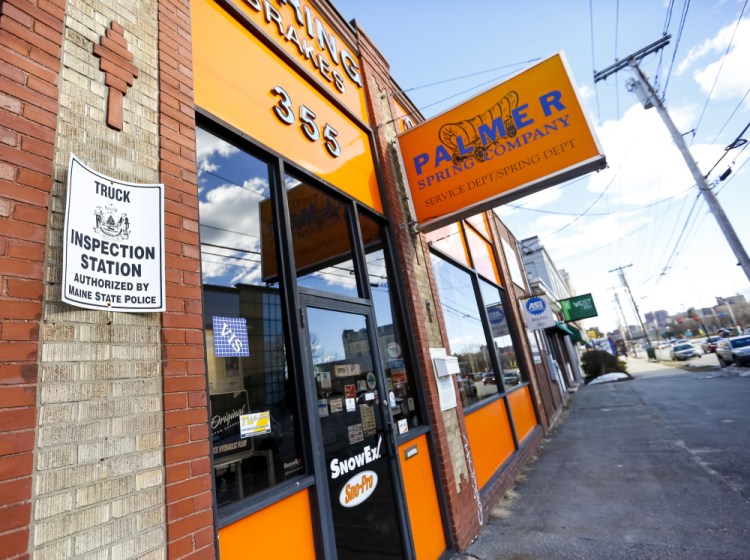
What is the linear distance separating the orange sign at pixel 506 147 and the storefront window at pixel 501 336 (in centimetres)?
384

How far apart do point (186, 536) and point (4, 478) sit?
81 centimetres

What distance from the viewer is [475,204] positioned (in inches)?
180

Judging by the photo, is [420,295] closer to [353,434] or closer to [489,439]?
[353,434]

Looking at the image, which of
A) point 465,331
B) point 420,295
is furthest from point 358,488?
point 465,331

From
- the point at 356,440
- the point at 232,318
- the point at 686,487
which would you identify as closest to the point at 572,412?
the point at 686,487

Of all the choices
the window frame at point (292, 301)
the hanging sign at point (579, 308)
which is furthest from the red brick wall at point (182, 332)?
the hanging sign at point (579, 308)

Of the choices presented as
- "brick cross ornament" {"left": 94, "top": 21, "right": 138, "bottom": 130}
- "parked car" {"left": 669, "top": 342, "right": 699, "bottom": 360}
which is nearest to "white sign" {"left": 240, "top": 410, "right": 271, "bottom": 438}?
"brick cross ornament" {"left": 94, "top": 21, "right": 138, "bottom": 130}

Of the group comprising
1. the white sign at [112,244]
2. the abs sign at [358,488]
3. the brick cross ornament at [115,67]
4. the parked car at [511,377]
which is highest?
the brick cross ornament at [115,67]

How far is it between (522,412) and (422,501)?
17.8 feet

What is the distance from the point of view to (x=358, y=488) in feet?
10.6

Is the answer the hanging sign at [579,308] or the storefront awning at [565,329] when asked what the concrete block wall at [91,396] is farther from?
the hanging sign at [579,308]

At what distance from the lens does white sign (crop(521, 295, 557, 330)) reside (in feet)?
37.1

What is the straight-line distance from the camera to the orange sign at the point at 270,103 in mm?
3125

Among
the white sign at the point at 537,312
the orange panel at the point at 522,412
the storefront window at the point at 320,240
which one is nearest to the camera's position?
the storefront window at the point at 320,240
